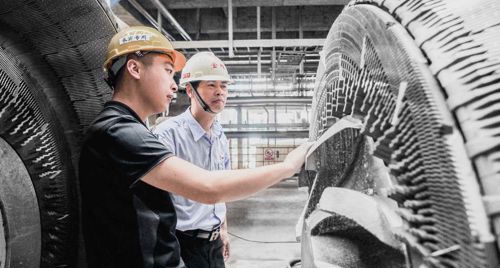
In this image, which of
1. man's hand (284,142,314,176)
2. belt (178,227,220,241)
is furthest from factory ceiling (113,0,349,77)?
man's hand (284,142,314,176)

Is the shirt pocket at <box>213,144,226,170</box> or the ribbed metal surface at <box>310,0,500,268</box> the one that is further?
the shirt pocket at <box>213,144,226,170</box>

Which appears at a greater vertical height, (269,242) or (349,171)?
(349,171)

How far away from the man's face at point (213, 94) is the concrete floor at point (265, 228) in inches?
39.6

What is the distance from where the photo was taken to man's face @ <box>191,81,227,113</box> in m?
2.15

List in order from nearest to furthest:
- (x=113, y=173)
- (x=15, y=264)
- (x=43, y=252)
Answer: (x=113, y=173), (x=15, y=264), (x=43, y=252)

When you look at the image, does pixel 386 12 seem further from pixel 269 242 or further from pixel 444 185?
pixel 269 242

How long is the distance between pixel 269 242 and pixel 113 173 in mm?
3553

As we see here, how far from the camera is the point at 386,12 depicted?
66cm

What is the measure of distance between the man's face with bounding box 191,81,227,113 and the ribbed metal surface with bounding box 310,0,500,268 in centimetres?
152

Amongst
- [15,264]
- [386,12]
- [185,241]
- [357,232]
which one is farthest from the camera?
[185,241]

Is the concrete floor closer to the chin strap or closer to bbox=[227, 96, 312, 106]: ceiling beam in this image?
the chin strap

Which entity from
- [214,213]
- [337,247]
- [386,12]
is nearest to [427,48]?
[386,12]

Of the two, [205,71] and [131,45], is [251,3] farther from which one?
[131,45]

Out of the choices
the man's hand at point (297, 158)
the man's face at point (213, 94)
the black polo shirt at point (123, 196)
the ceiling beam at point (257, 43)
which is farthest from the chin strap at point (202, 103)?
the ceiling beam at point (257, 43)
